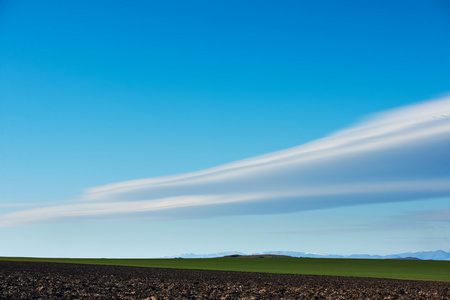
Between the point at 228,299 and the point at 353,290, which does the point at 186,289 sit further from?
the point at 353,290

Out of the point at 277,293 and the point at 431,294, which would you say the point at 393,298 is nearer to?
the point at 431,294

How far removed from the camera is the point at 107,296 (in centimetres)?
2842

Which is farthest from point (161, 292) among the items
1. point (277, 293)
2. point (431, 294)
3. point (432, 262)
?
point (432, 262)

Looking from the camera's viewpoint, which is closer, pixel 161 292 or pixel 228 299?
pixel 228 299

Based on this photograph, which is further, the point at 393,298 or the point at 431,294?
the point at 431,294

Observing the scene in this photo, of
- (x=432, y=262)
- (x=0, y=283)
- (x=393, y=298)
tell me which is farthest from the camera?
(x=432, y=262)

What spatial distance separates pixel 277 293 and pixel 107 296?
11648 millimetres

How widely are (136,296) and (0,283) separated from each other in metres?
12.1

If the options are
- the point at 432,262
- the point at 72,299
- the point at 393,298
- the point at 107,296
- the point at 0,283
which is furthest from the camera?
Result: the point at 432,262

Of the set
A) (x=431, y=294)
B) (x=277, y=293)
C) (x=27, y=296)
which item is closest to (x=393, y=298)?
(x=431, y=294)

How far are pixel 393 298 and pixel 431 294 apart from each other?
487 cm

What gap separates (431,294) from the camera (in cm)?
3406

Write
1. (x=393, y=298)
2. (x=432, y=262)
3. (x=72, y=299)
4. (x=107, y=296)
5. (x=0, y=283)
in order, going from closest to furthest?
(x=72, y=299), (x=107, y=296), (x=393, y=298), (x=0, y=283), (x=432, y=262)

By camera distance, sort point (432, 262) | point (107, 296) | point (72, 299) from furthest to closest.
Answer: point (432, 262) < point (107, 296) < point (72, 299)
